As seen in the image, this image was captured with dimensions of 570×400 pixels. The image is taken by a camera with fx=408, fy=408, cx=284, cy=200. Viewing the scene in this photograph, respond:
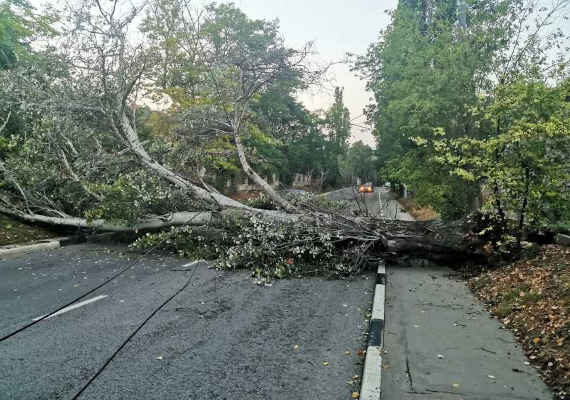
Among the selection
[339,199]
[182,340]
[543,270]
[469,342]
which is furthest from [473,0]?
[182,340]

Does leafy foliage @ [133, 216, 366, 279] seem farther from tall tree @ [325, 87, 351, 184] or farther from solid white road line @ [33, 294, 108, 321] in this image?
tall tree @ [325, 87, 351, 184]

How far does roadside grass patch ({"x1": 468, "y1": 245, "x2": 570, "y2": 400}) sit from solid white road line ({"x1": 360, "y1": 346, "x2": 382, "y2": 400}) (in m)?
1.48

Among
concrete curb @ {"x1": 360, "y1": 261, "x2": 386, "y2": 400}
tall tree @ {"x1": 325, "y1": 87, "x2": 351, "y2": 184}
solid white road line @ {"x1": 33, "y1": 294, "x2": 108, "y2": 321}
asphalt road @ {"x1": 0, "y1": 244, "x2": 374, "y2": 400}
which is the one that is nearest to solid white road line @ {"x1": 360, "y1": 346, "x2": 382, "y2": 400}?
concrete curb @ {"x1": 360, "y1": 261, "x2": 386, "y2": 400}

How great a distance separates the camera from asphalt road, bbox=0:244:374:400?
3.68 meters

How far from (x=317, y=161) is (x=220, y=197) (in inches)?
1450

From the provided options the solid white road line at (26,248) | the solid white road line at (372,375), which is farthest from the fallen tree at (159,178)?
the solid white road line at (372,375)

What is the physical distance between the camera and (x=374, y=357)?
162 inches

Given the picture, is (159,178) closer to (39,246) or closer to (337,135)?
(39,246)

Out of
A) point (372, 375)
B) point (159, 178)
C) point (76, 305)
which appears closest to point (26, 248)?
point (159, 178)

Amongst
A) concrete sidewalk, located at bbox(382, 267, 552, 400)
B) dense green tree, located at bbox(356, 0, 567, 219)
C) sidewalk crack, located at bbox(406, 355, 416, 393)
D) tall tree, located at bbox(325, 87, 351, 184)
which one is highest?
tall tree, located at bbox(325, 87, 351, 184)

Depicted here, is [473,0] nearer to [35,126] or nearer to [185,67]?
[185,67]

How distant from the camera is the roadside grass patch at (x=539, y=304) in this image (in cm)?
394

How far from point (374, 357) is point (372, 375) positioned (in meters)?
0.39

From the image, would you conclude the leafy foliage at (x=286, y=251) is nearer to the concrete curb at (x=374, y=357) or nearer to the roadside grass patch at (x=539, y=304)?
the concrete curb at (x=374, y=357)
